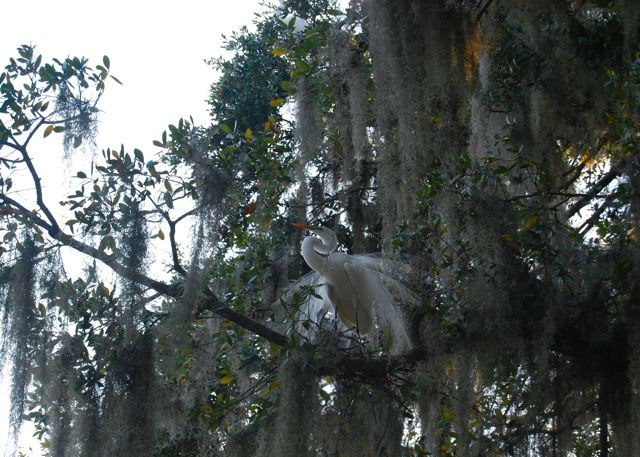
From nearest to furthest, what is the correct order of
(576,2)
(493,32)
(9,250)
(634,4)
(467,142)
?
(634,4), (9,250), (493,32), (576,2), (467,142)

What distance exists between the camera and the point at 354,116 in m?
3.55

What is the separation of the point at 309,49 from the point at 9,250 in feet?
5.37

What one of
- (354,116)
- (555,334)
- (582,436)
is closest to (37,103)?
(354,116)

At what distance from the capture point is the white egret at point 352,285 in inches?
161

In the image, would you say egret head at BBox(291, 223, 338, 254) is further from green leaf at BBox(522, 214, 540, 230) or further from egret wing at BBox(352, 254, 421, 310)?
green leaf at BBox(522, 214, 540, 230)

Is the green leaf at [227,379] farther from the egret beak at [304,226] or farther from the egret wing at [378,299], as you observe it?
the egret beak at [304,226]

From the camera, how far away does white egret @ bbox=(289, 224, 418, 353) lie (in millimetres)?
4094

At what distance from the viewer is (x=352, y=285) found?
451cm

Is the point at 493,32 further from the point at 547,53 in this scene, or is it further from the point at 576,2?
the point at 576,2

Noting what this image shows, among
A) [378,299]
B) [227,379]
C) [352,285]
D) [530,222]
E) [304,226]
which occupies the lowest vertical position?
[227,379]

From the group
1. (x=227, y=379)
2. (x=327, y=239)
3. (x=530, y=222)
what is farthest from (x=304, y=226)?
(x=530, y=222)

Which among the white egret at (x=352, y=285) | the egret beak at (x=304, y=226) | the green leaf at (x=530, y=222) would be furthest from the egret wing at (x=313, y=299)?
the green leaf at (x=530, y=222)

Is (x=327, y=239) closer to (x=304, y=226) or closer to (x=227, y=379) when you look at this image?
(x=304, y=226)

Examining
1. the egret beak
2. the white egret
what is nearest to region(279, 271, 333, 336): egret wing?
the white egret
